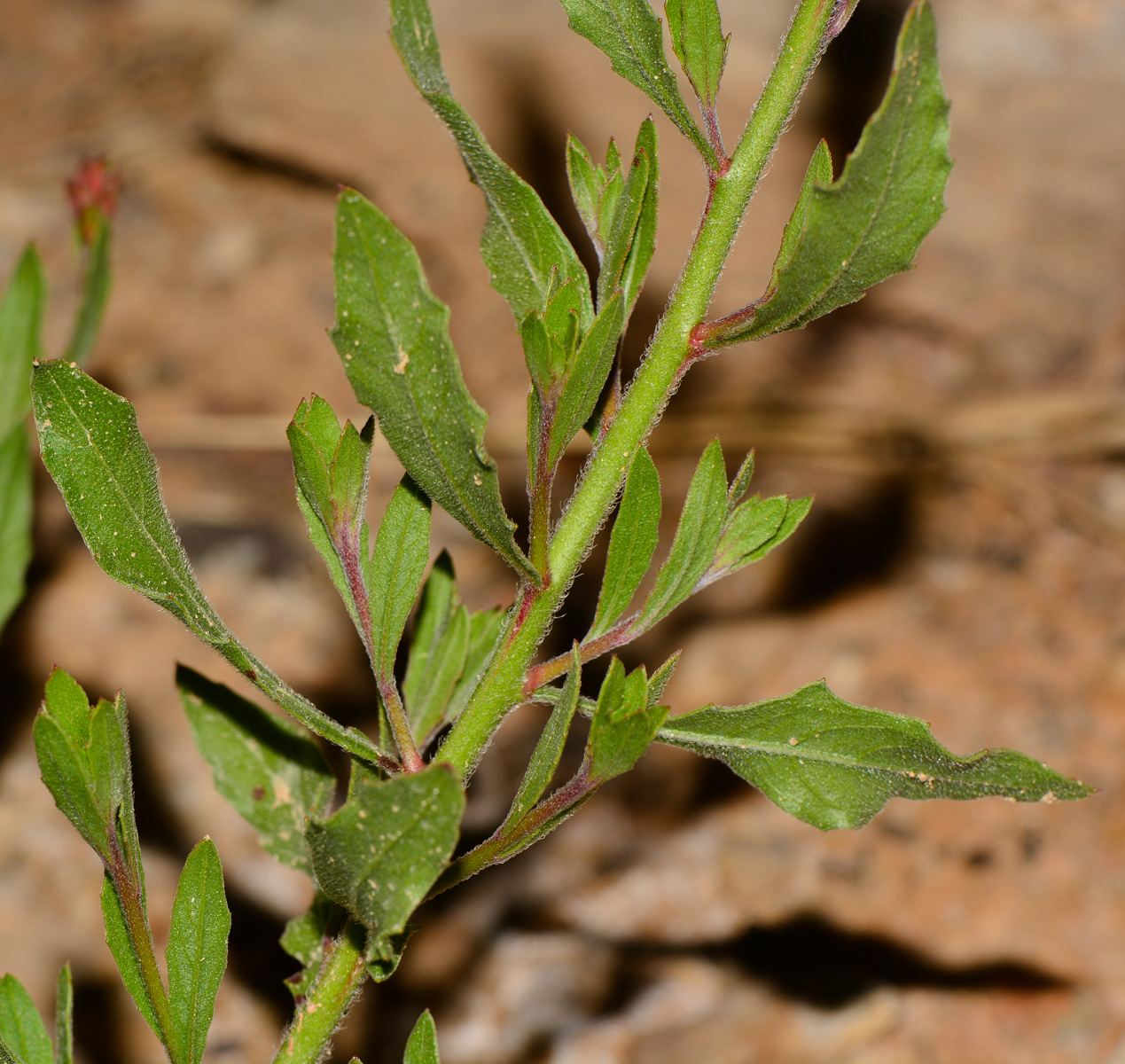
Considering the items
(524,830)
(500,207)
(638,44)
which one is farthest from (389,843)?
(638,44)

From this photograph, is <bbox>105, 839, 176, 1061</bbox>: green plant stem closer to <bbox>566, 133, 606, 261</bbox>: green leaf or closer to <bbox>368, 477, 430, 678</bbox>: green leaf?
<bbox>368, 477, 430, 678</bbox>: green leaf

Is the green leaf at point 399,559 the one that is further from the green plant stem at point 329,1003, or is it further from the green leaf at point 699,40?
the green leaf at point 699,40

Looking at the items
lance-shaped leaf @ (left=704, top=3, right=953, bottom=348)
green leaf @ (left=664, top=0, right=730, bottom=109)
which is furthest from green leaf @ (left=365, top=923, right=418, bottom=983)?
green leaf @ (left=664, top=0, right=730, bottom=109)

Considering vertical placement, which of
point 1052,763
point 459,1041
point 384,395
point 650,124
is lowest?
point 459,1041

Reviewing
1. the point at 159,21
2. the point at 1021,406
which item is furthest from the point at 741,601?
the point at 159,21

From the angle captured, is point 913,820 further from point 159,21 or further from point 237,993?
point 159,21
